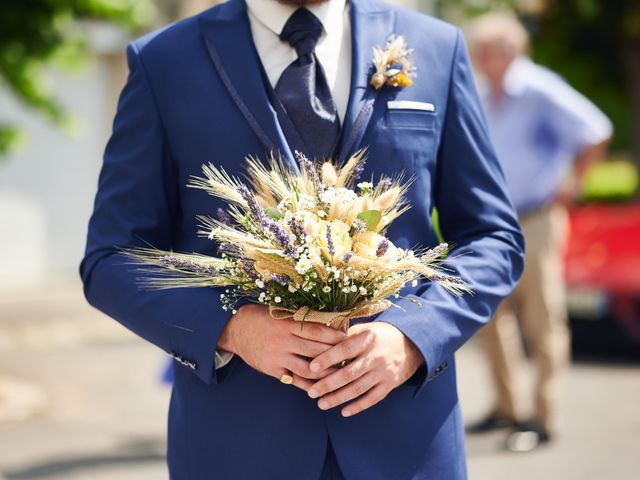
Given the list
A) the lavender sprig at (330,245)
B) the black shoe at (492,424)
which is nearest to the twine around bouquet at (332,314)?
the lavender sprig at (330,245)

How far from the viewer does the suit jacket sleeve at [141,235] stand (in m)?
2.21

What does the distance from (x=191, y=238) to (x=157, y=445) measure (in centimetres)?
459

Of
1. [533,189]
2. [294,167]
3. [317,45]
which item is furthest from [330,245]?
[533,189]

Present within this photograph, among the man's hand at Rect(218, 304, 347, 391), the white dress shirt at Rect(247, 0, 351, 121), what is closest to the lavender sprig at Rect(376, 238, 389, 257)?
the man's hand at Rect(218, 304, 347, 391)

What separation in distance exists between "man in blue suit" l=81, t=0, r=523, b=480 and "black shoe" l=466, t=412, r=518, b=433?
441 cm

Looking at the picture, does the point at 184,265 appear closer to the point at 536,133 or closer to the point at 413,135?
the point at 413,135

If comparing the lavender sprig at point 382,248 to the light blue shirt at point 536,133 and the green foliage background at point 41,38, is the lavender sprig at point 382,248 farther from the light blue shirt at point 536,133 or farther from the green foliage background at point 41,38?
the green foliage background at point 41,38

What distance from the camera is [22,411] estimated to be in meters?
7.83

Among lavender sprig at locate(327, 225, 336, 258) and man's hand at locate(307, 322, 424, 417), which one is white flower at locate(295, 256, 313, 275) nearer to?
lavender sprig at locate(327, 225, 336, 258)

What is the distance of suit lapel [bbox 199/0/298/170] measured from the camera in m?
2.29

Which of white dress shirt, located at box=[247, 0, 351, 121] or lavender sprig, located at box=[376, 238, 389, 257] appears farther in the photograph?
white dress shirt, located at box=[247, 0, 351, 121]

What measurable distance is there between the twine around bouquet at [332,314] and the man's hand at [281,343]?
0.02 m

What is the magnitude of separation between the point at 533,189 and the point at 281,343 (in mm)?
4671

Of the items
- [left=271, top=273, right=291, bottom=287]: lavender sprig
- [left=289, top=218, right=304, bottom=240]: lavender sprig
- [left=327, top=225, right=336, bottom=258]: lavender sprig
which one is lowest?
→ [left=271, top=273, right=291, bottom=287]: lavender sprig
